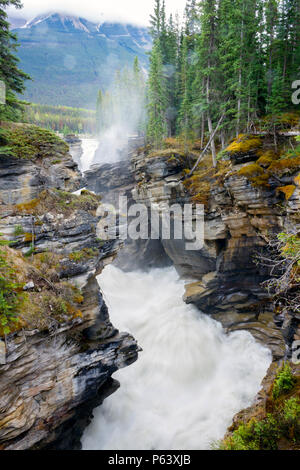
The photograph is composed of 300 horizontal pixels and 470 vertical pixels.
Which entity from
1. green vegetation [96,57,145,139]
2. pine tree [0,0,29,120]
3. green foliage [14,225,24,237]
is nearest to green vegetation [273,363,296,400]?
green foliage [14,225,24,237]

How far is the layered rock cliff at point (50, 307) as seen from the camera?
7949mm

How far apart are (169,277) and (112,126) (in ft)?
177

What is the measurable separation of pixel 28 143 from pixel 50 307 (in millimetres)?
9068

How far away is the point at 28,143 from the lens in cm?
1235

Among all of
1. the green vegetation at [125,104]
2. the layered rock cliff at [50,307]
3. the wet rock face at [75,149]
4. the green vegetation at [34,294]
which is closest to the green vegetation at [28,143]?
the layered rock cliff at [50,307]

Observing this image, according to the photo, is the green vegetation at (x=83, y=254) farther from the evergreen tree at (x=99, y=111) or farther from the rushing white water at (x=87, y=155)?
the evergreen tree at (x=99, y=111)

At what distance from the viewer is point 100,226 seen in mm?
12344

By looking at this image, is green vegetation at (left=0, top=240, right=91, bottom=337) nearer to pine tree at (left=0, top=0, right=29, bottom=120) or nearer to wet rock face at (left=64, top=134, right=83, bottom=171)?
pine tree at (left=0, top=0, right=29, bottom=120)

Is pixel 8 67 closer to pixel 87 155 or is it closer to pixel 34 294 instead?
pixel 34 294

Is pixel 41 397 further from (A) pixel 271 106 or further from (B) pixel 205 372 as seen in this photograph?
(A) pixel 271 106

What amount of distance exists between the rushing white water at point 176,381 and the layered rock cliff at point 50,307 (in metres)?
2.58

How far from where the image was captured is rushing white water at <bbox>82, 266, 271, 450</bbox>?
459 inches
